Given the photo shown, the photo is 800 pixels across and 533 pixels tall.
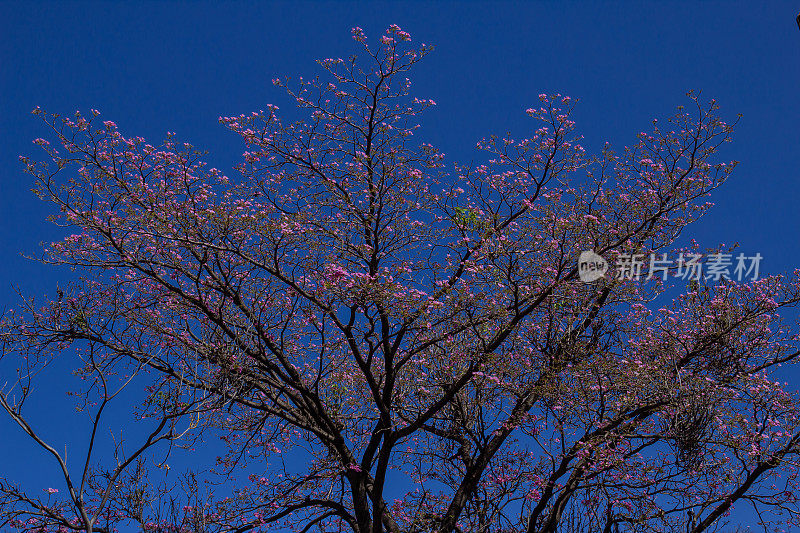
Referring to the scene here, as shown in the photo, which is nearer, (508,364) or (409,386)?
(508,364)

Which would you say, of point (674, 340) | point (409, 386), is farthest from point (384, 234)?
point (674, 340)

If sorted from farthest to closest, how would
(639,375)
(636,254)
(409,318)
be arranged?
(636,254) < (639,375) < (409,318)

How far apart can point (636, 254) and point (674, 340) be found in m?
1.56

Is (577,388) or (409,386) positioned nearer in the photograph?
(577,388)

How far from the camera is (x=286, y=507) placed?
36.5 feet

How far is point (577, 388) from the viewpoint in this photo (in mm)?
10328

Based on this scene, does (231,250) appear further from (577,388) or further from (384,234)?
(577,388)

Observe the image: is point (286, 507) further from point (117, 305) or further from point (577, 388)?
point (577, 388)

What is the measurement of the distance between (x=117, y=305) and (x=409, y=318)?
14.2 ft

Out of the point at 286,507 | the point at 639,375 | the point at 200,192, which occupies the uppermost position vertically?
the point at 200,192

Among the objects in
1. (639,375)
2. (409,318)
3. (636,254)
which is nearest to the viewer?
(409,318)

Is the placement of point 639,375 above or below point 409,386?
below

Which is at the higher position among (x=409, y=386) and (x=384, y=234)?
(x=384, y=234)

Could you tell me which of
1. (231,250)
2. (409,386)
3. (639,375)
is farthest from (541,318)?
(231,250)
